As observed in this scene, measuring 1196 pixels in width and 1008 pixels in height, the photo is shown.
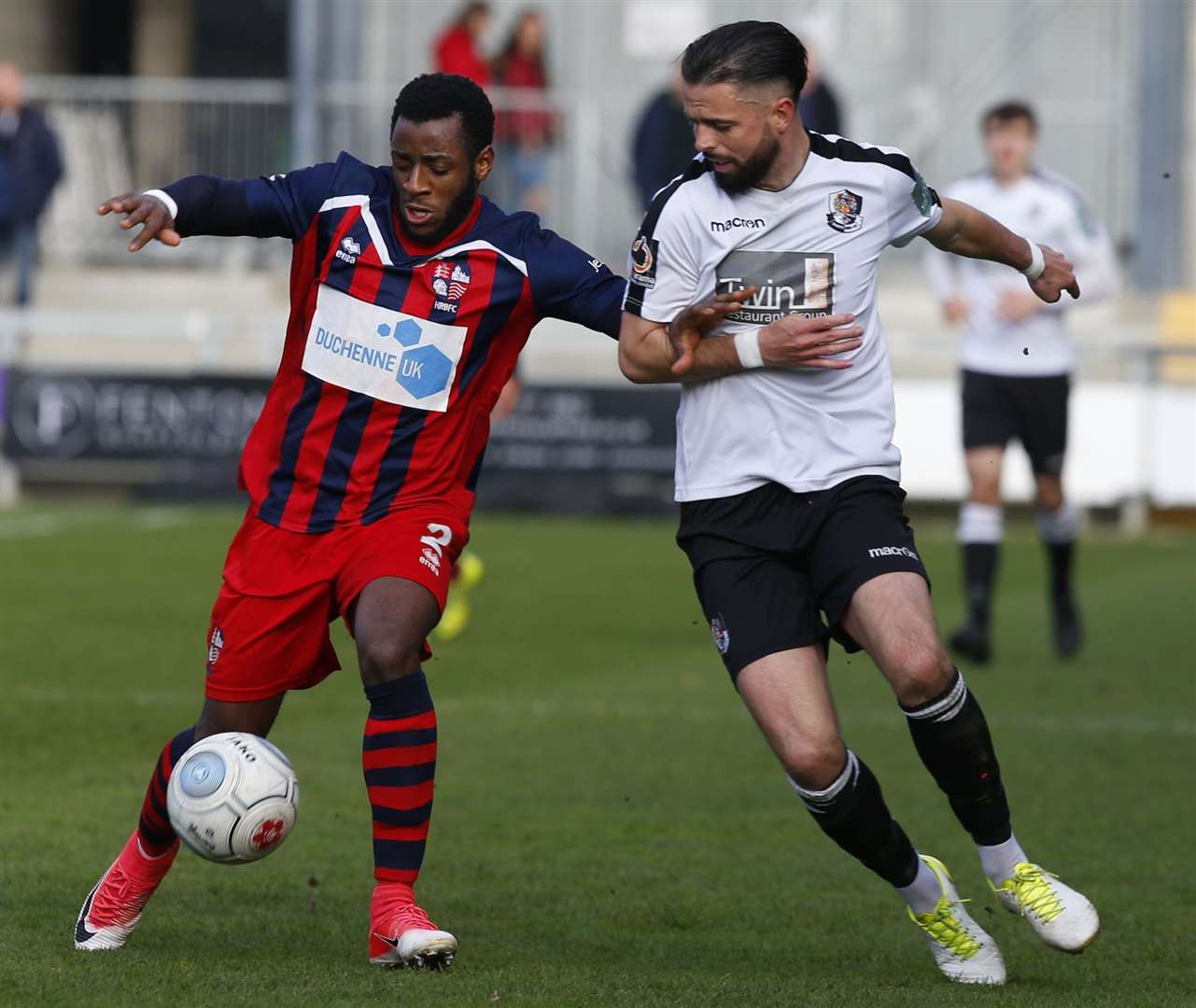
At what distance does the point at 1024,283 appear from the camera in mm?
10711

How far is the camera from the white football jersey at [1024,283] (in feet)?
35.0

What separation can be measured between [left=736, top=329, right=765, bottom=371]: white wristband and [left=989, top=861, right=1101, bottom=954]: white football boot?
1.26 meters

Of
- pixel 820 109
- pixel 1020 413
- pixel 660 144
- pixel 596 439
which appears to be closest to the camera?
pixel 1020 413

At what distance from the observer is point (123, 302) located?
68.9 feet

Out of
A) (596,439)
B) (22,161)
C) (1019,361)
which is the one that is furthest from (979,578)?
(22,161)

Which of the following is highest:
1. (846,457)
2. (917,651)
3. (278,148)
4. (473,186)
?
(278,148)

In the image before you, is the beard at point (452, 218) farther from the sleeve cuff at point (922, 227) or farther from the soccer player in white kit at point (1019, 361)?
the soccer player in white kit at point (1019, 361)

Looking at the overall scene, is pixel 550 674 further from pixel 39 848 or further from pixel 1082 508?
pixel 1082 508

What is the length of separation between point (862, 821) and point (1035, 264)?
150cm

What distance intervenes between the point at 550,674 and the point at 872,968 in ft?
15.9

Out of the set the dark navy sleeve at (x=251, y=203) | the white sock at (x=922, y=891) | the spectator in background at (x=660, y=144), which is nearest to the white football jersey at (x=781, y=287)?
A: the dark navy sleeve at (x=251, y=203)

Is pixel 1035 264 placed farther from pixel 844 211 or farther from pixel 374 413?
pixel 374 413

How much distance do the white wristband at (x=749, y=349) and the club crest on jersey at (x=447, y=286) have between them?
2.16 feet

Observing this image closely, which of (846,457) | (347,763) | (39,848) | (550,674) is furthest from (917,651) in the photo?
(550,674)
